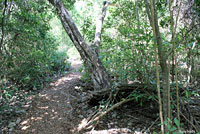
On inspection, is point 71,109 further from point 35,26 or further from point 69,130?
point 35,26

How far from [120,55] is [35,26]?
2.95 metres

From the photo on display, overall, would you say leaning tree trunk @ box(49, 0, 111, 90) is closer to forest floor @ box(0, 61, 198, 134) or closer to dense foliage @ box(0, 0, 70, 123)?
forest floor @ box(0, 61, 198, 134)

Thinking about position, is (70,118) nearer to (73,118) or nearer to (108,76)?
(73,118)

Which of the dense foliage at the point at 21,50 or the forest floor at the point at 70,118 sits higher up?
the dense foliage at the point at 21,50

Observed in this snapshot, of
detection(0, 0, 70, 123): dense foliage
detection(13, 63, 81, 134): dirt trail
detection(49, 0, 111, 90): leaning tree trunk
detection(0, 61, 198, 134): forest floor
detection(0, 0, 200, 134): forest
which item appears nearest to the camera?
detection(0, 0, 200, 134): forest

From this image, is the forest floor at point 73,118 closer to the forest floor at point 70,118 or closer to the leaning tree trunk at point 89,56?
the forest floor at point 70,118

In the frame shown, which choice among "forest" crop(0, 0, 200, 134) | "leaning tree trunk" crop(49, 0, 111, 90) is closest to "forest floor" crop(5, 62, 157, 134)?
"forest" crop(0, 0, 200, 134)

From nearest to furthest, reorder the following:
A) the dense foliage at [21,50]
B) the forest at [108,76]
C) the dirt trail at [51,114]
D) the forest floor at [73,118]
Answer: the forest at [108,76] < the forest floor at [73,118] < the dirt trail at [51,114] < the dense foliage at [21,50]

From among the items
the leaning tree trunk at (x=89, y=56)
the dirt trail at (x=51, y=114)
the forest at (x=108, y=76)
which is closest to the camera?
the forest at (x=108, y=76)

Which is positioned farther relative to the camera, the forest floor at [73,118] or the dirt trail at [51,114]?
the dirt trail at [51,114]

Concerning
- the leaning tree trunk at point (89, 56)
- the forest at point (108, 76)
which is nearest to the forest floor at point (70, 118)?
the forest at point (108, 76)

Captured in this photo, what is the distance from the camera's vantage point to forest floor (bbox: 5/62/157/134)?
296 cm

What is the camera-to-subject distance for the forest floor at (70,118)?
2963 millimetres

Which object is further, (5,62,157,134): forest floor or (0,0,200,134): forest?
(5,62,157,134): forest floor
